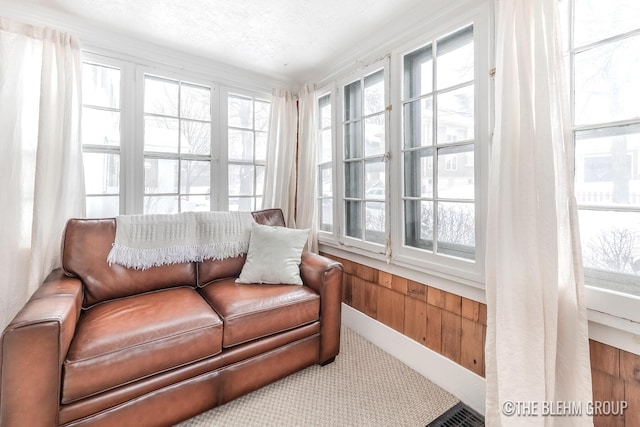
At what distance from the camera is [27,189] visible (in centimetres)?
190

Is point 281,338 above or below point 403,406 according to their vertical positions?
above

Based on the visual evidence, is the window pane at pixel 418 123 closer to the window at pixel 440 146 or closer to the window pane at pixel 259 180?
the window at pixel 440 146

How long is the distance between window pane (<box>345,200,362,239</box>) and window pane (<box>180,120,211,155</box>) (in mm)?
1480

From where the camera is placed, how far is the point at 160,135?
101 inches

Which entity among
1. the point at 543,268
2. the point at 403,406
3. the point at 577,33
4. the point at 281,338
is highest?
→ the point at 577,33

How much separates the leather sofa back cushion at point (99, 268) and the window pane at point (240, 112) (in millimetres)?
1484

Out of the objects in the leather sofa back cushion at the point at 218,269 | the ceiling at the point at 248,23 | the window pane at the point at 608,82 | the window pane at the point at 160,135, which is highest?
the ceiling at the point at 248,23

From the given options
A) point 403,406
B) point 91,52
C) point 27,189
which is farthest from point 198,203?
point 403,406

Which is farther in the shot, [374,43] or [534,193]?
[374,43]

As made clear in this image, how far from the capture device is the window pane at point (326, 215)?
2844 mm

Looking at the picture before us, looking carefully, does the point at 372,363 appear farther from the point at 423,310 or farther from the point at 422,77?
the point at 422,77

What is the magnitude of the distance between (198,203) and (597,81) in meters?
2.86

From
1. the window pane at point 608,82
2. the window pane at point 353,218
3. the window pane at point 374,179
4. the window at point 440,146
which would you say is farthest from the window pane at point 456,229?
the window pane at point 353,218

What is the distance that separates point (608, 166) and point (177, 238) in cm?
249
